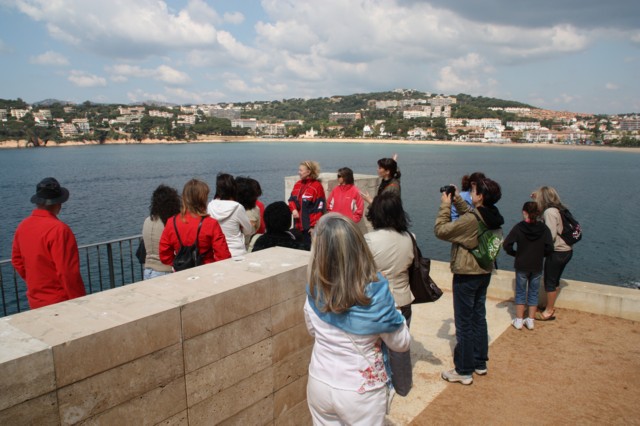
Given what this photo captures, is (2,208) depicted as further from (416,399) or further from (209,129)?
(209,129)

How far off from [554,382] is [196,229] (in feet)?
12.2

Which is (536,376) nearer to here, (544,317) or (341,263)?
(544,317)

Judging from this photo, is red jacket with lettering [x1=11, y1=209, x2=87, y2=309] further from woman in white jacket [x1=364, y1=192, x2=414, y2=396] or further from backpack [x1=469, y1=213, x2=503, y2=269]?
backpack [x1=469, y1=213, x2=503, y2=269]

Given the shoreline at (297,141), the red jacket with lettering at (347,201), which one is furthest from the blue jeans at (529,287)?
the shoreline at (297,141)

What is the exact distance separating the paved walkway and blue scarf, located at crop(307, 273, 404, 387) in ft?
7.15

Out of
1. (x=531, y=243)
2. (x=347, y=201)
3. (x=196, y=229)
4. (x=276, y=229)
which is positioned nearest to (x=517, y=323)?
(x=531, y=243)

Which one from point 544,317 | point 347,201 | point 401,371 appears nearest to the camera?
point 401,371

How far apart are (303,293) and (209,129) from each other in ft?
580

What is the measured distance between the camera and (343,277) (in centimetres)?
211

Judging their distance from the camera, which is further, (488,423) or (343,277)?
(488,423)

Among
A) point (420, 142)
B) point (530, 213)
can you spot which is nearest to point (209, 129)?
point (420, 142)

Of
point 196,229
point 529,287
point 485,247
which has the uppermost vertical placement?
point 196,229

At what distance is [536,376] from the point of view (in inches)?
188

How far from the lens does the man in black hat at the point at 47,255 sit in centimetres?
325
